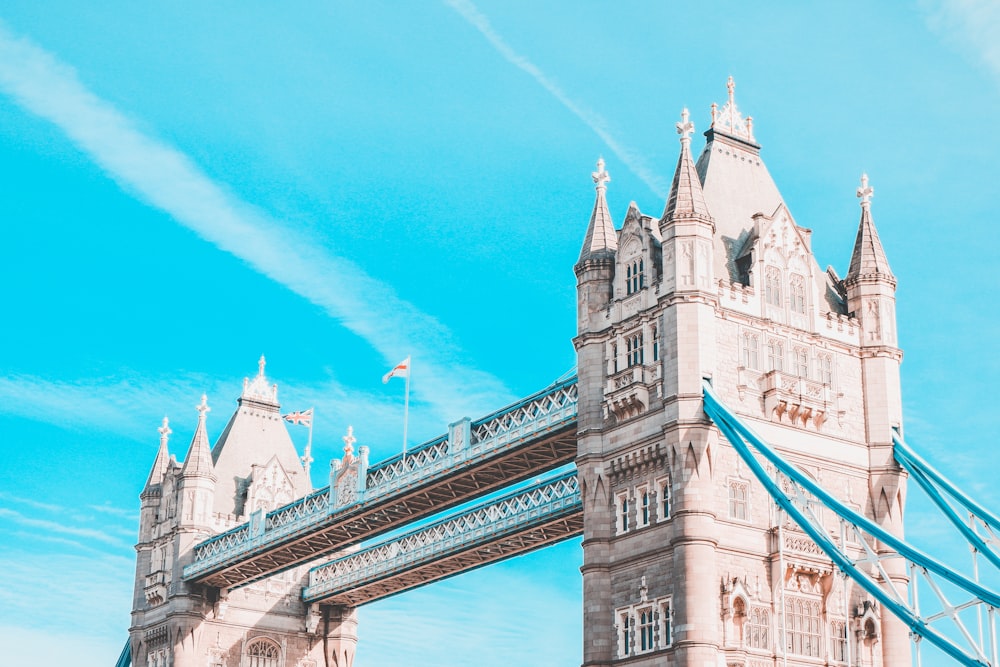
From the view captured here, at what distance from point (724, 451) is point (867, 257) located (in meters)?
11.7

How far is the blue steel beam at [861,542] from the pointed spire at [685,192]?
6.81 m

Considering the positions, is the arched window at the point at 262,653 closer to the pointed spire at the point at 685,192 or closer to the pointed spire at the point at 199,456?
the pointed spire at the point at 199,456

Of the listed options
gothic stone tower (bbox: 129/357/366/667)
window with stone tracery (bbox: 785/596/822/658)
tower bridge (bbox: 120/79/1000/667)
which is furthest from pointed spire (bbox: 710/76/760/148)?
gothic stone tower (bbox: 129/357/366/667)

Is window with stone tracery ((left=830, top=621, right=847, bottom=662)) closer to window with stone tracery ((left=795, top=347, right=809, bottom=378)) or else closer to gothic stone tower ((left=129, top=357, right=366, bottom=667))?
window with stone tracery ((left=795, top=347, right=809, bottom=378))

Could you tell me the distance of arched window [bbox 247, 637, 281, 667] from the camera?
89.2 metres

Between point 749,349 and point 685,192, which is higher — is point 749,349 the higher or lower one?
the lower one

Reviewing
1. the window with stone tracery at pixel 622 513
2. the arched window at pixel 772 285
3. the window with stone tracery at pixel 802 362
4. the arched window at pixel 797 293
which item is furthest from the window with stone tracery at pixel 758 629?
the arched window at pixel 797 293

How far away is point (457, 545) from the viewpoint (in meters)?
75.2

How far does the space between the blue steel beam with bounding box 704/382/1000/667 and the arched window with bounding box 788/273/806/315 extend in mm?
6911

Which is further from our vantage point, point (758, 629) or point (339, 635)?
point (339, 635)

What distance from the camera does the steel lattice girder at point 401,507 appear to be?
64562 millimetres

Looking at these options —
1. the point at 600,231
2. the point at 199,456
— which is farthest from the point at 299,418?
the point at 600,231

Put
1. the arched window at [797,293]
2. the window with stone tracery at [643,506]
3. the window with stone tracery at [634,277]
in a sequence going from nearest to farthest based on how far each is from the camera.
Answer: the window with stone tracery at [643,506]
the window with stone tracery at [634,277]
the arched window at [797,293]

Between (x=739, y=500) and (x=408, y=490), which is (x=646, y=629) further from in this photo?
(x=408, y=490)
